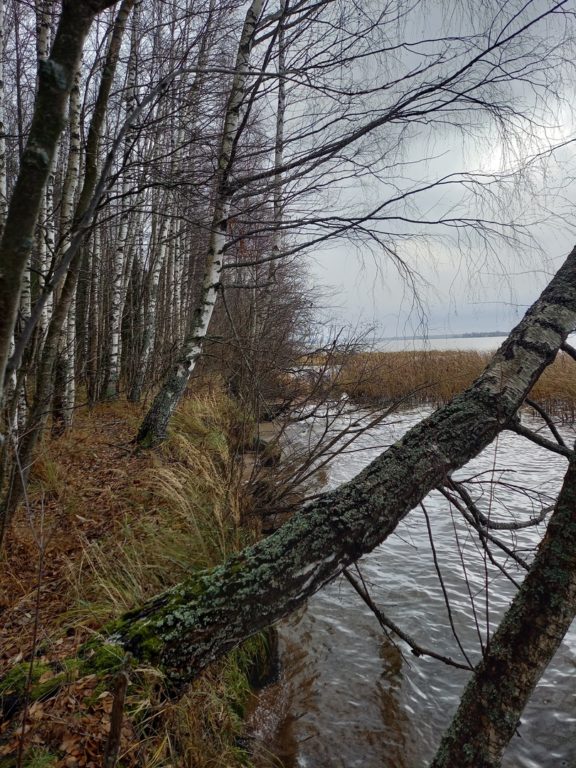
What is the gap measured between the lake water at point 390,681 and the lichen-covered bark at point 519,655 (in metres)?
0.32

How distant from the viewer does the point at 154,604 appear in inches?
72.6

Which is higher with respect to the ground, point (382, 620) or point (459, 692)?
point (382, 620)

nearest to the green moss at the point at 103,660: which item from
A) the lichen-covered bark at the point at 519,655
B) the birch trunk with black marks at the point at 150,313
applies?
the lichen-covered bark at the point at 519,655

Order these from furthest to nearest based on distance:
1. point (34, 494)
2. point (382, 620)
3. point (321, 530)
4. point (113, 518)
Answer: point (34, 494) < point (113, 518) < point (382, 620) < point (321, 530)

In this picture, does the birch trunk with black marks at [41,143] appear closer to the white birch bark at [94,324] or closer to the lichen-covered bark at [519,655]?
the lichen-covered bark at [519,655]

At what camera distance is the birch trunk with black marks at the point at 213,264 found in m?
4.77

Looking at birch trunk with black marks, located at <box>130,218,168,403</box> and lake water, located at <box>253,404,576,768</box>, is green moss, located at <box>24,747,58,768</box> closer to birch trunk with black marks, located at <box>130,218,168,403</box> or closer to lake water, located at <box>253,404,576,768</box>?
lake water, located at <box>253,404,576,768</box>

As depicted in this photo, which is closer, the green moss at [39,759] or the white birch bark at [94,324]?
the green moss at [39,759]

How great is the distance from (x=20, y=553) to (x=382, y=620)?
2.58 m

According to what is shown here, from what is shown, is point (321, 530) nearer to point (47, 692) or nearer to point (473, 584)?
point (47, 692)

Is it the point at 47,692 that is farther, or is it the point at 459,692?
the point at 459,692

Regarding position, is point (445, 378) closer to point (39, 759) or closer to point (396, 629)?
point (396, 629)

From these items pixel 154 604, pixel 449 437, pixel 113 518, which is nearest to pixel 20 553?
pixel 113 518

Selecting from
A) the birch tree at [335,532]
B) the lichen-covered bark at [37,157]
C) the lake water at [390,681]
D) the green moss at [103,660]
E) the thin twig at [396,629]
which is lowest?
the lake water at [390,681]
